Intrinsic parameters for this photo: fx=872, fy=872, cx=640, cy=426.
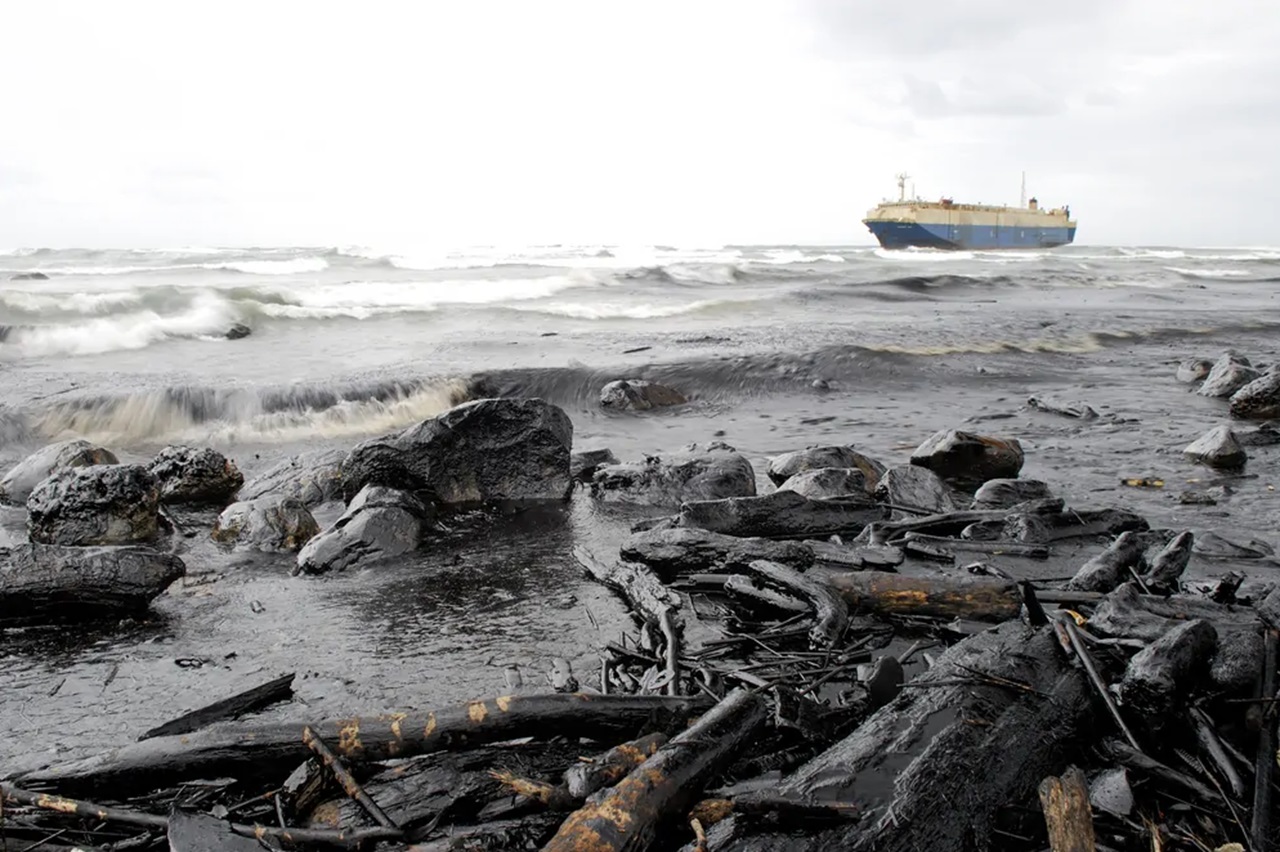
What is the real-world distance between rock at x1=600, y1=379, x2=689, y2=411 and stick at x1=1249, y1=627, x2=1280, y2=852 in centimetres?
897

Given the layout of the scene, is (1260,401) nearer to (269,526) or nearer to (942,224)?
(269,526)

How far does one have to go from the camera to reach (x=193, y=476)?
24.5ft

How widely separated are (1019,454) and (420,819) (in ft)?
21.3

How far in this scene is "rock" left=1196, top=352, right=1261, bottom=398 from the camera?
36.6 ft

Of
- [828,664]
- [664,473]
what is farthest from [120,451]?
[828,664]

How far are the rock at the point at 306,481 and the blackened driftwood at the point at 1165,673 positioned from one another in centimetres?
594

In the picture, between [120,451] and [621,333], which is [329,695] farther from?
[621,333]

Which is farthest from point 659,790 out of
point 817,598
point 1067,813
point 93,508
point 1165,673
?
point 93,508

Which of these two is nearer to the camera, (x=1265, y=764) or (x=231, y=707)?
(x=1265, y=764)

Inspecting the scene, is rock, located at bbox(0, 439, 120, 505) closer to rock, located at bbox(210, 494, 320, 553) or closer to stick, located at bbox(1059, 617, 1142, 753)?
rock, located at bbox(210, 494, 320, 553)

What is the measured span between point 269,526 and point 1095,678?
5193 millimetres

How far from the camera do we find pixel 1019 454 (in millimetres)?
7613

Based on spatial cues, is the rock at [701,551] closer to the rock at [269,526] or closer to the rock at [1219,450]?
the rock at [269,526]

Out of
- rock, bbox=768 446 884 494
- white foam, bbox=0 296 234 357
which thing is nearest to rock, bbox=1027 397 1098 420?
rock, bbox=768 446 884 494
